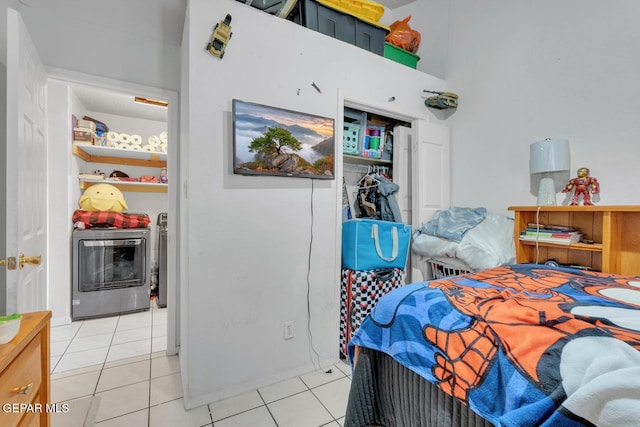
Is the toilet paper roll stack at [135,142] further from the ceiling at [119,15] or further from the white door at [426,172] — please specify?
the white door at [426,172]

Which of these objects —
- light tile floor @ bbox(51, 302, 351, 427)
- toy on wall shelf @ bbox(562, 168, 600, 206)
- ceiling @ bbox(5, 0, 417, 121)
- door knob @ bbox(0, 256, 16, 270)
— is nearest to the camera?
door knob @ bbox(0, 256, 16, 270)

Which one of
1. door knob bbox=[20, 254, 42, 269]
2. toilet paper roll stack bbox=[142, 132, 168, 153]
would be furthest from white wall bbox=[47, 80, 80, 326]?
door knob bbox=[20, 254, 42, 269]

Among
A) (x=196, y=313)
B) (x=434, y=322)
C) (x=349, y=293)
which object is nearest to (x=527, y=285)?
(x=434, y=322)

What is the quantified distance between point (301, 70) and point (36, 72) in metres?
1.60

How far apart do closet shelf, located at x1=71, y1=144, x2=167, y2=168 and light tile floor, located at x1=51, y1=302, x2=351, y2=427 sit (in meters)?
1.94

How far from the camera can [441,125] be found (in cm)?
291

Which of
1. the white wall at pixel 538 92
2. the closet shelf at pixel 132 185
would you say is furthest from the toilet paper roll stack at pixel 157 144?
the white wall at pixel 538 92

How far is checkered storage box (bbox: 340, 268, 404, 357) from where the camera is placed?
7.41ft

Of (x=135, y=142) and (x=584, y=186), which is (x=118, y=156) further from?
(x=584, y=186)

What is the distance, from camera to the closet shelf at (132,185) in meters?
3.42

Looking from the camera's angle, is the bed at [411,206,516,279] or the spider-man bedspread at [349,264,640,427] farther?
the bed at [411,206,516,279]

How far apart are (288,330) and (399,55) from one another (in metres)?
2.67

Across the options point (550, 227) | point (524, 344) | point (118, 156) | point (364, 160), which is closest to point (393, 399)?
point (524, 344)

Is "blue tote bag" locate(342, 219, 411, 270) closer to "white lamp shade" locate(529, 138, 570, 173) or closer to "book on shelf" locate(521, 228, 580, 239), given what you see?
"book on shelf" locate(521, 228, 580, 239)
